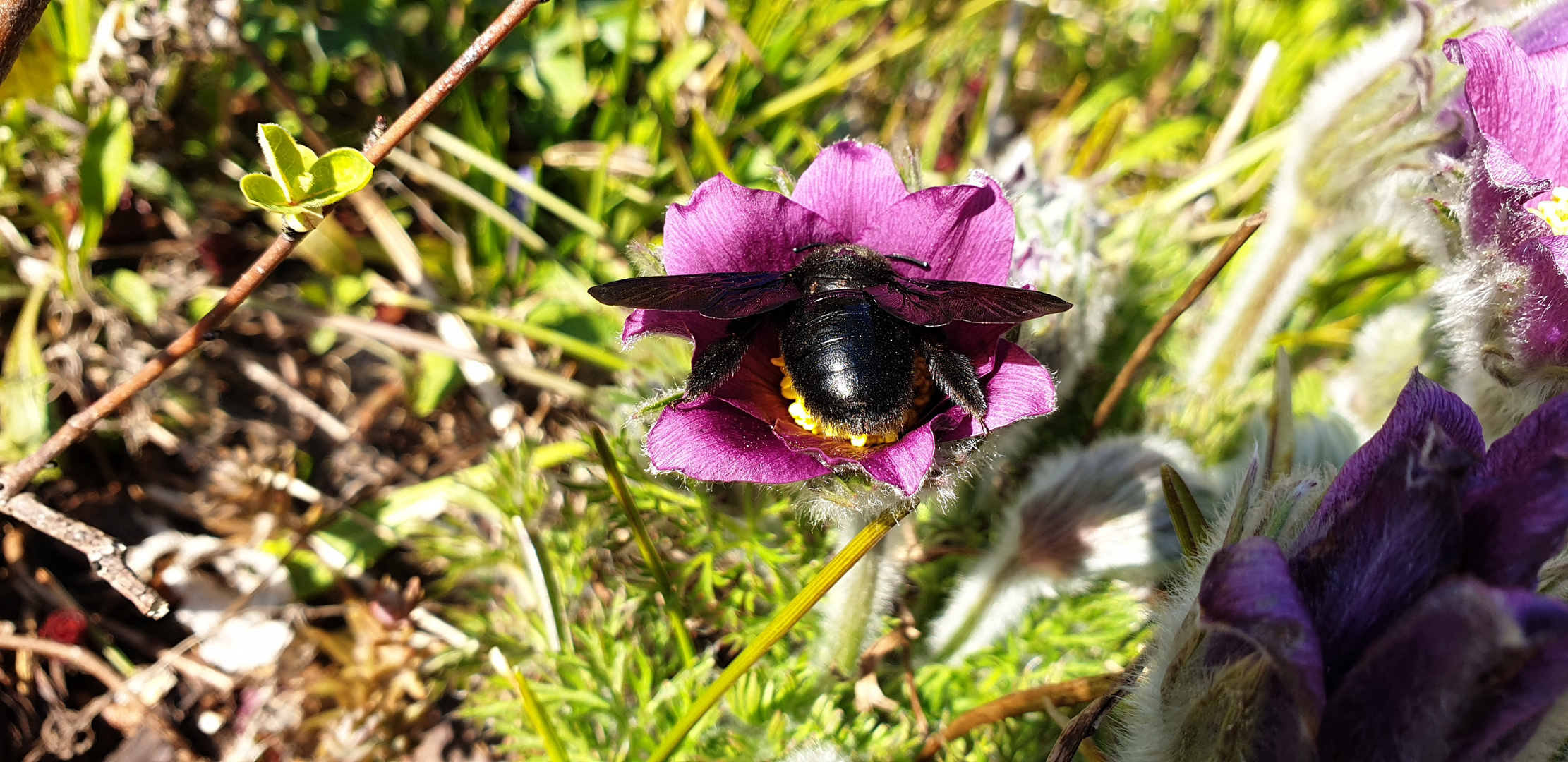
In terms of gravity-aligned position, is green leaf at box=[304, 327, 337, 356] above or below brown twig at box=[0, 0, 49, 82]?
below

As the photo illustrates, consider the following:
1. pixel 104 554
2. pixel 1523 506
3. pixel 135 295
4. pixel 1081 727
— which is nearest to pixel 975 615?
pixel 1081 727

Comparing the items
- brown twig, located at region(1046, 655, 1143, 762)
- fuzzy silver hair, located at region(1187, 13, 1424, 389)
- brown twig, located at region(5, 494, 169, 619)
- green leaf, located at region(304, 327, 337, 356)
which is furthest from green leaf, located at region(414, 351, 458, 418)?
fuzzy silver hair, located at region(1187, 13, 1424, 389)

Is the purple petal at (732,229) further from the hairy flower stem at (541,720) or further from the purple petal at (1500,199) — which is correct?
the purple petal at (1500,199)

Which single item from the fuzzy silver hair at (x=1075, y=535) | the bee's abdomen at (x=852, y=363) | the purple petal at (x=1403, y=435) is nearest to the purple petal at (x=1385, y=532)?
the purple petal at (x=1403, y=435)

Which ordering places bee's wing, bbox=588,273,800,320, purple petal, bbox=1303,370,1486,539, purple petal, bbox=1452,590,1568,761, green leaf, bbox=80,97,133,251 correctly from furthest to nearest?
green leaf, bbox=80,97,133,251 → bee's wing, bbox=588,273,800,320 → purple petal, bbox=1303,370,1486,539 → purple petal, bbox=1452,590,1568,761

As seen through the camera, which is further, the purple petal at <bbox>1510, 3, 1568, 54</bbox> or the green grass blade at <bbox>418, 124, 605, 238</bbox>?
the green grass blade at <bbox>418, 124, 605, 238</bbox>

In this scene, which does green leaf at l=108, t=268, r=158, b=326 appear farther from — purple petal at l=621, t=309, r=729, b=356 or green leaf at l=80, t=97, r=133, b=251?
purple petal at l=621, t=309, r=729, b=356

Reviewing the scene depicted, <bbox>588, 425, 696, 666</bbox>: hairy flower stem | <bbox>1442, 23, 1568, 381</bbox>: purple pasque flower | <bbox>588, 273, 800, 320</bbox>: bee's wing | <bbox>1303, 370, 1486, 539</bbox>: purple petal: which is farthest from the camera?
<bbox>588, 425, 696, 666</bbox>: hairy flower stem
